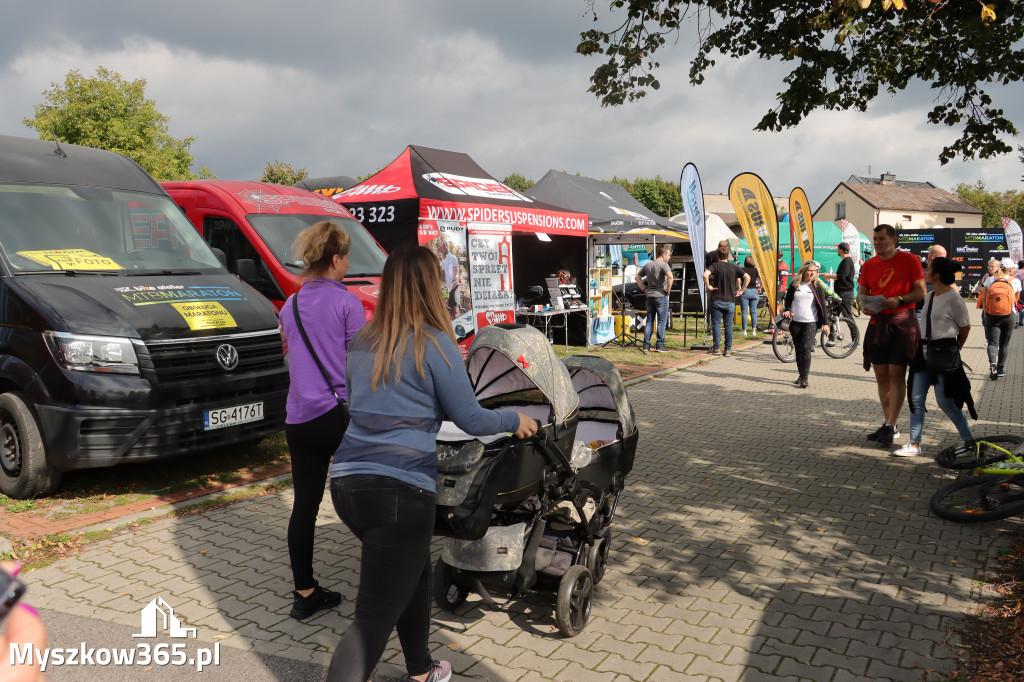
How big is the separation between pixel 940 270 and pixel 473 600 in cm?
547

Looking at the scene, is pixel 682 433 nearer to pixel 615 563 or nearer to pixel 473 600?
pixel 615 563

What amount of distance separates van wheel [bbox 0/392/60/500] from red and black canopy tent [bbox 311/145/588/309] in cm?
611

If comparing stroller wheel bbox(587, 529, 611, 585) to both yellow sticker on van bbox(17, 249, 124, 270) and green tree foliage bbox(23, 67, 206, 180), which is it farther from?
green tree foliage bbox(23, 67, 206, 180)

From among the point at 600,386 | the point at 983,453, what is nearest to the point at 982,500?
the point at 983,453

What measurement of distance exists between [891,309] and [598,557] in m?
4.58

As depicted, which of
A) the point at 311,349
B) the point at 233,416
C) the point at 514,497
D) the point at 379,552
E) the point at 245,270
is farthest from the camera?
the point at 245,270

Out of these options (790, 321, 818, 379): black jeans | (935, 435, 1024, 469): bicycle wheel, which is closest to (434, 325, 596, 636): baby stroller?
(935, 435, 1024, 469): bicycle wheel

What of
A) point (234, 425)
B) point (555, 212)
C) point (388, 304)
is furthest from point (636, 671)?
point (555, 212)

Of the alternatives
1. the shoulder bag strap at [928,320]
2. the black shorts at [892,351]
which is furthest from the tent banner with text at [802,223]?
the shoulder bag strap at [928,320]

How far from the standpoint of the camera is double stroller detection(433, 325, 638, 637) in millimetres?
3209

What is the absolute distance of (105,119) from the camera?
43.2 m

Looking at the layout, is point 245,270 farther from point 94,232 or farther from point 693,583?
point 693,583

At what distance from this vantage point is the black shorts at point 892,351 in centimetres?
714

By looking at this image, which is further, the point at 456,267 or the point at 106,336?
the point at 456,267
